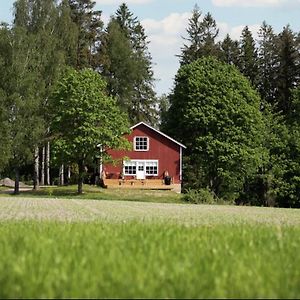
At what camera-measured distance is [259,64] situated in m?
76.6

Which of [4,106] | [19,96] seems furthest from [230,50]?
[4,106]

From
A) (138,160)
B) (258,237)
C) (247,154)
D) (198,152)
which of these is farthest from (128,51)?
(258,237)

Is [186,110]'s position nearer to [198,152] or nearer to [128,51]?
[198,152]

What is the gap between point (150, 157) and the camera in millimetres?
66312

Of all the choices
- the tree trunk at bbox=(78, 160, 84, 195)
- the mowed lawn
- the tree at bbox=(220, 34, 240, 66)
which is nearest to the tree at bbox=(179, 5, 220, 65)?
the tree at bbox=(220, 34, 240, 66)

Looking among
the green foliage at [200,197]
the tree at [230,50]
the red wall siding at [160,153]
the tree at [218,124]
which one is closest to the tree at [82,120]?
the tree at [218,124]

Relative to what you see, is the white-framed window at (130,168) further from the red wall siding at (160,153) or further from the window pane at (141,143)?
the window pane at (141,143)

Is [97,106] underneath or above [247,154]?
above

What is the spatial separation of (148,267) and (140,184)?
56331 millimetres

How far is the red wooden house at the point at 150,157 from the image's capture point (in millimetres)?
65000

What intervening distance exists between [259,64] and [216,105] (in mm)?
19986

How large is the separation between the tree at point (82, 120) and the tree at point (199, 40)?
21987mm

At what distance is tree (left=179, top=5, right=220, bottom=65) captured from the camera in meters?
74.2

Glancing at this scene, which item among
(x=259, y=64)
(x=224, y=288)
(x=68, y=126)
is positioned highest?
(x=259, y=64)
